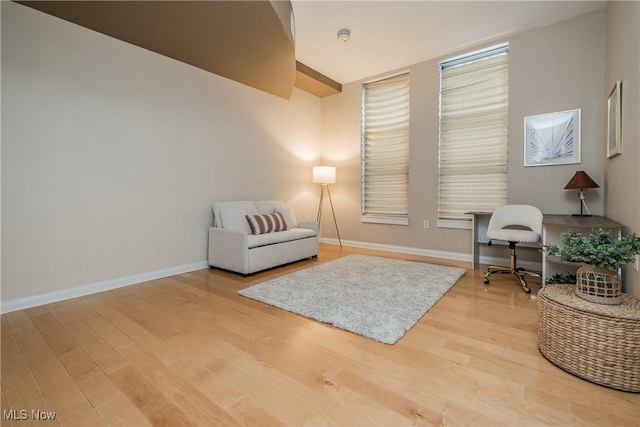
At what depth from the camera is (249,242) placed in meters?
3.24

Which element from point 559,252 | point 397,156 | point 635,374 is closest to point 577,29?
point 397,156

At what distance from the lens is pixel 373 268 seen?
3535 millimetres

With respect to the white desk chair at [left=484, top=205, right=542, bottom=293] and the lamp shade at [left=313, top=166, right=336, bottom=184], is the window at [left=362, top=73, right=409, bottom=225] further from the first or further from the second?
the white desk chair at [left=484, top=205, right=542, bottom=293]

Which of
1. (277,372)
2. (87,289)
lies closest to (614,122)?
(277,372)

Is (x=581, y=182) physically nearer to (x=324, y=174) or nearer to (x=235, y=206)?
(x=324, y=174)

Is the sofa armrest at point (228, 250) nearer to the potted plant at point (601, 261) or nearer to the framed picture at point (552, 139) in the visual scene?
the potted plant at point (601, 261)

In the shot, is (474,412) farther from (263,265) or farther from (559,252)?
(263,265)

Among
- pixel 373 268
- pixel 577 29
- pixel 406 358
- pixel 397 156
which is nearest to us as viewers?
pixel 406 358

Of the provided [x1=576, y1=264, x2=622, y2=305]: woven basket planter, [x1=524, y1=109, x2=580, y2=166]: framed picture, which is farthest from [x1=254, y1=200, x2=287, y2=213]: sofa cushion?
[x1=576, y1=264, x2=622, y2=305]: woven basket planter

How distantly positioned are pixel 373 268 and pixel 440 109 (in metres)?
2.54

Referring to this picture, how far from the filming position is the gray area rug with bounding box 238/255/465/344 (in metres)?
2.06

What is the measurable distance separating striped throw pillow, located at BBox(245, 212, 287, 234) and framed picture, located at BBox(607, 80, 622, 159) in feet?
11.3

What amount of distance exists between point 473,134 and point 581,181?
140 cm

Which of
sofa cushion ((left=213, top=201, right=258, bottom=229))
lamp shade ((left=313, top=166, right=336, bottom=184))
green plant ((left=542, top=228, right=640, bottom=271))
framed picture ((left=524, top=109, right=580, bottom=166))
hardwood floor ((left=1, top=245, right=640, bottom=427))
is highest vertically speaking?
framed picture ((left=524, top=109, right=580, bottom=166))
